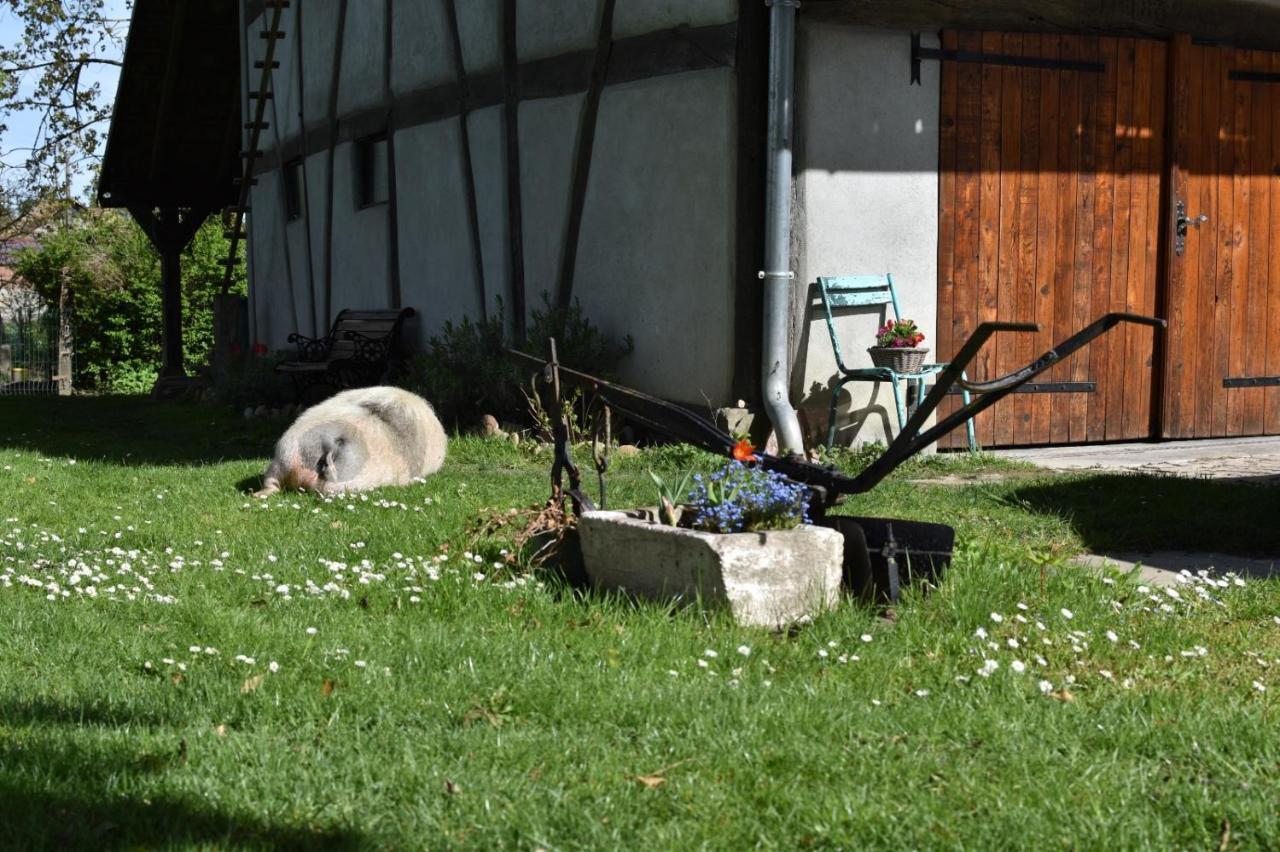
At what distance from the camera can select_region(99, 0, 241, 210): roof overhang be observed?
51.1 feet

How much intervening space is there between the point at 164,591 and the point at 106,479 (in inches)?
126

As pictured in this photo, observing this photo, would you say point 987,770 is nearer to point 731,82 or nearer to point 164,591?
point 164,591

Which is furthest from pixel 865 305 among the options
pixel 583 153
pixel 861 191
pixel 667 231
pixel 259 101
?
pixel 259 101

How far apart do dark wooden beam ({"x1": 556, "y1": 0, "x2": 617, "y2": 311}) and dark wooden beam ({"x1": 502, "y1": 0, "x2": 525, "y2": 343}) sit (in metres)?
0.52

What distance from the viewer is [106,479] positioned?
7.42 metres

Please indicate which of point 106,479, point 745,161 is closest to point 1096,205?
point 745,161

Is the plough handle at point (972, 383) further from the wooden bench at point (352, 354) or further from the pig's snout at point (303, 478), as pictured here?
the wooden bench at point (352, 354)

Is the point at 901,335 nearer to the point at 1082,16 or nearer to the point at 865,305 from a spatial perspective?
the point at 865,305

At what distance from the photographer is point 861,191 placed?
8.05m

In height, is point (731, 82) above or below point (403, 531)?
above

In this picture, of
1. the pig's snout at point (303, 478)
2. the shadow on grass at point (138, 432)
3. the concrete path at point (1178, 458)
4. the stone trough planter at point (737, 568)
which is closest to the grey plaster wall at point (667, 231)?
the concrete path at point (1178, 458)

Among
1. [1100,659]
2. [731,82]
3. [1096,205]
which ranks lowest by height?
[1100,659]

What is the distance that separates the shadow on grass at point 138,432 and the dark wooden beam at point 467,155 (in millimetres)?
1890

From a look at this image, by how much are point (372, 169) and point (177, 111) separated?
4868mm
